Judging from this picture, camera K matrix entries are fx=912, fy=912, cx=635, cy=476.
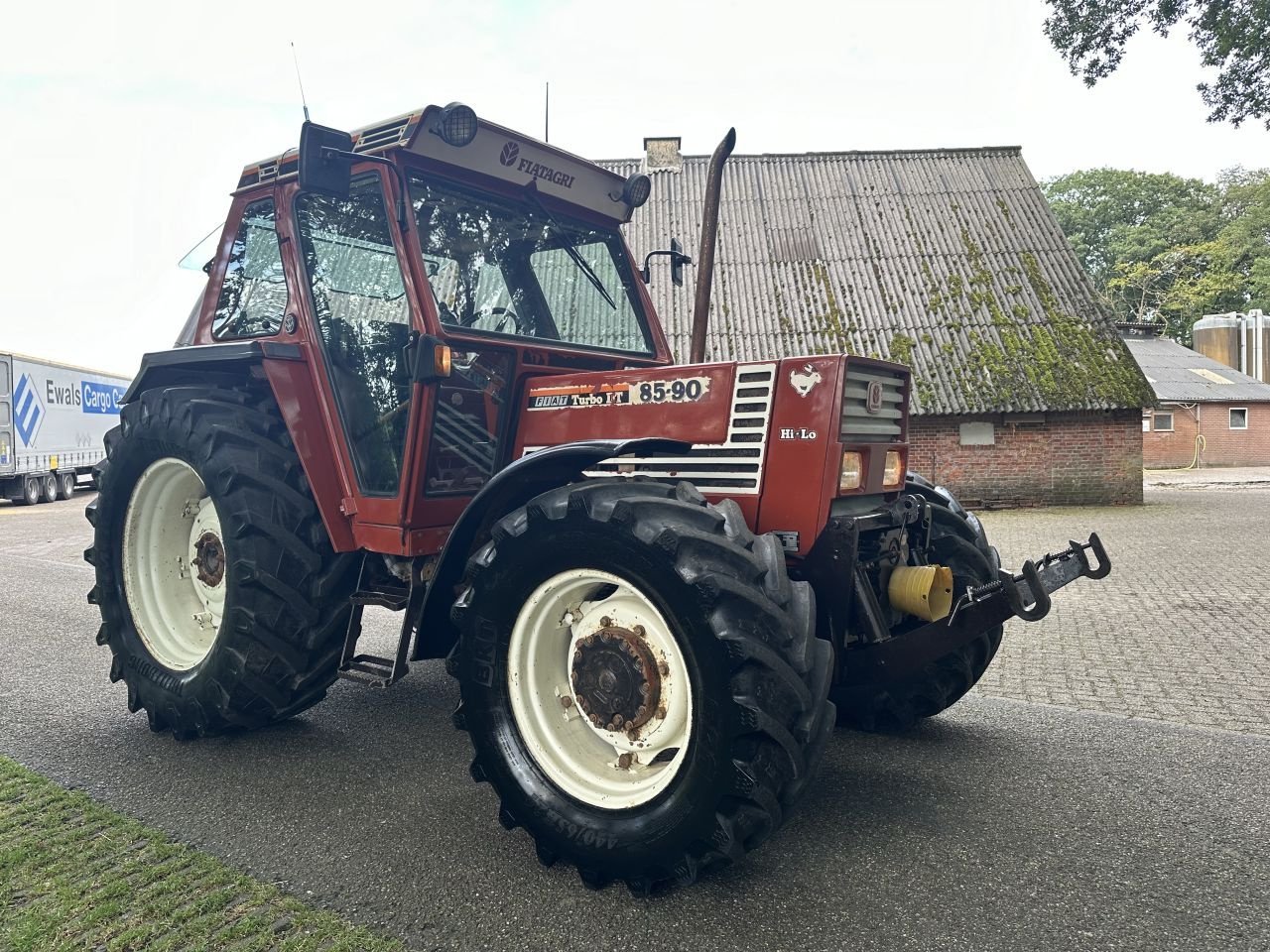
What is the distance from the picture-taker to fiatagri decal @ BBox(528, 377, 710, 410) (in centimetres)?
324

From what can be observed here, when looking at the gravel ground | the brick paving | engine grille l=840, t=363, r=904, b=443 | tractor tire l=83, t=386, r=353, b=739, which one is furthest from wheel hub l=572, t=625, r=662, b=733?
the brick paving

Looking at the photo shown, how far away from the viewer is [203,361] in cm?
413

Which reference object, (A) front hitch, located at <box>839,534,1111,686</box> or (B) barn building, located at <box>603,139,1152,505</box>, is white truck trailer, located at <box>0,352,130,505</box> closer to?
(B) barn building, located at <box>603,139,1152,505</box>

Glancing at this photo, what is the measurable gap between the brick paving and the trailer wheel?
824 inches

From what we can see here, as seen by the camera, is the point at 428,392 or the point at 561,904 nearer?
the point at 561,904

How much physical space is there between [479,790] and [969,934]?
1845mm

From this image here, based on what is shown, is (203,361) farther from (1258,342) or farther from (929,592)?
(1258,342)

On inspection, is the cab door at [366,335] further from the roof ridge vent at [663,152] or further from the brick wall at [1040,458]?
the roof ridge vent at [663,152]

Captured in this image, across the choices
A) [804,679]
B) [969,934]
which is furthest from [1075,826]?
[804,679]

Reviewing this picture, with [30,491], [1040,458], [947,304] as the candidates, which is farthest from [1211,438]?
[30,491]

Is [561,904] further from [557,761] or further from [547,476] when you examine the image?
[547,476]

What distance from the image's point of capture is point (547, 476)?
3.33m

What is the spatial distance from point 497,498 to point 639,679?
85cm

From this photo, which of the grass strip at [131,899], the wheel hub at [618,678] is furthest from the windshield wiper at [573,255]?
the grass strip at [131,899]
